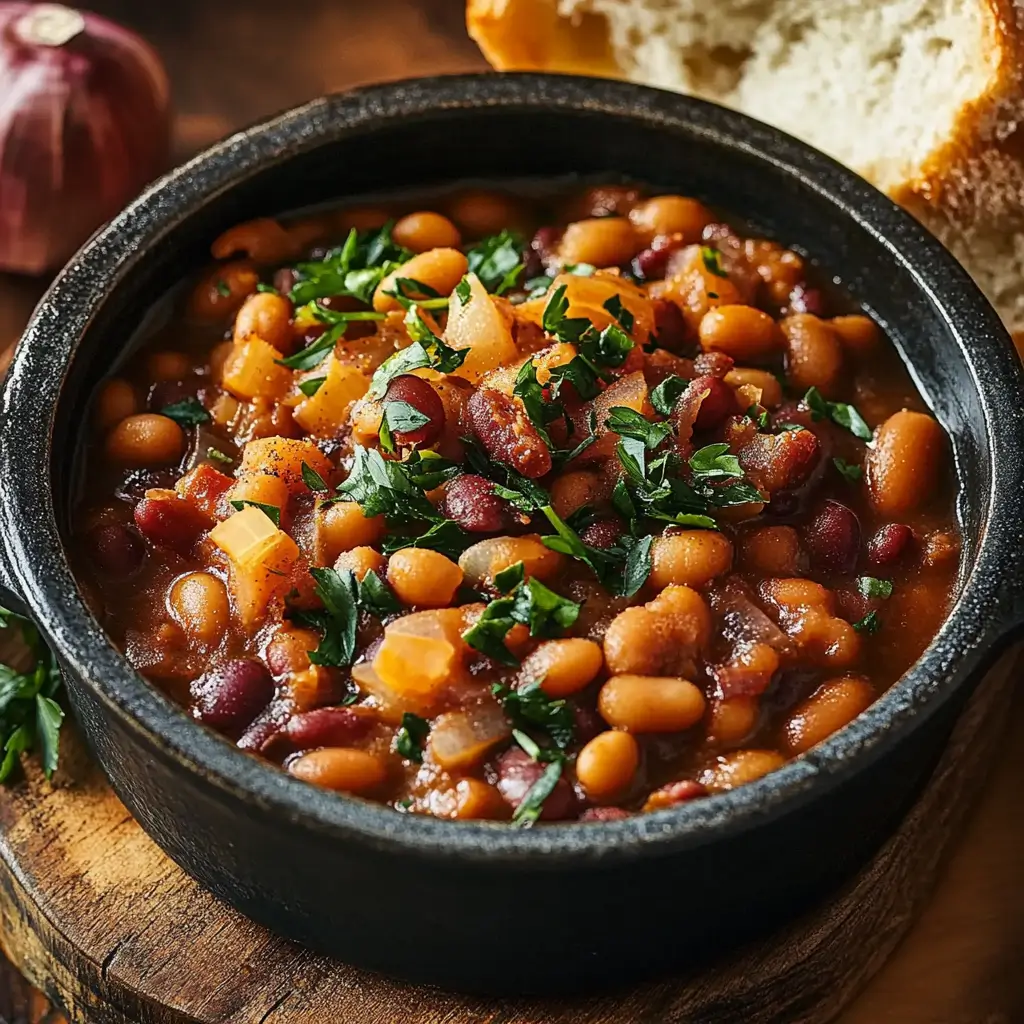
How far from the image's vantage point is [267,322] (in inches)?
139

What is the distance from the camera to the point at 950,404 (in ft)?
11.6

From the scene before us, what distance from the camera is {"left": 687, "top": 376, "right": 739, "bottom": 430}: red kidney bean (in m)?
3.27

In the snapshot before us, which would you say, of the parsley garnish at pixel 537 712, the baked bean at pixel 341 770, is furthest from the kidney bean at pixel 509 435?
the baked bean at pixel 341 770

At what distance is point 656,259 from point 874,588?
1081 mm

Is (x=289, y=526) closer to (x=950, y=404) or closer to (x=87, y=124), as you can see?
(x=950, y=404)

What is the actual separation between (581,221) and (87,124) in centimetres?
180

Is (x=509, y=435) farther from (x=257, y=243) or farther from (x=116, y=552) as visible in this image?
(x=257, y=243)

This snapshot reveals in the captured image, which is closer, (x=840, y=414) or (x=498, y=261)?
(x=840, y=414)

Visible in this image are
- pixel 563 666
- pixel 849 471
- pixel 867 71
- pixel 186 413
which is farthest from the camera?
pixel 867 71

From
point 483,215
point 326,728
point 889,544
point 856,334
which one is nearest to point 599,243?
point 483,215

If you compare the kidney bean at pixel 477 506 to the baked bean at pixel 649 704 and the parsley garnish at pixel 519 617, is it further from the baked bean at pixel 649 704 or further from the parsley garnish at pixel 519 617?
the baked bean at pixel 649 704

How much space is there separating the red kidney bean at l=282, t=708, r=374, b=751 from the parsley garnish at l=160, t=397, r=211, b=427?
0.92 m

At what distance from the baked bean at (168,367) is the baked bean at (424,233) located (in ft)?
2.12

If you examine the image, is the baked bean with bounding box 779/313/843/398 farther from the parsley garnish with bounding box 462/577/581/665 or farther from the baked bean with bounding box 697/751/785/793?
the baked bean with bounding box 697/751/785/793
